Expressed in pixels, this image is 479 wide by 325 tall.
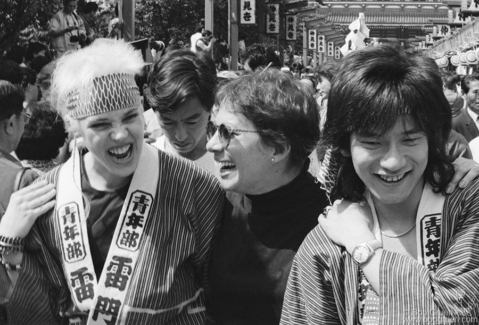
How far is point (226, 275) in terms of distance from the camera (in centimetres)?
276

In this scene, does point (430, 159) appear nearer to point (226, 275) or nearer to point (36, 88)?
point (226, 275)

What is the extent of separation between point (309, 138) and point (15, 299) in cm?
134

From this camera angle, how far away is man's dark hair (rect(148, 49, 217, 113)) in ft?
11.4

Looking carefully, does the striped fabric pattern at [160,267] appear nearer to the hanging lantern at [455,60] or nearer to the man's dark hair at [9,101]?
the man's dark hair at [9,101]

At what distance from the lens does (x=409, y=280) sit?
2.01m

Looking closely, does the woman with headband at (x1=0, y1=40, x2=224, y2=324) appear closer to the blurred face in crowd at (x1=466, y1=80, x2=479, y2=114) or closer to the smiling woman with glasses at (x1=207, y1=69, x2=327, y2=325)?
the smiling woman with glasses at (x1=207, y1=69, x2=327, y2=325)

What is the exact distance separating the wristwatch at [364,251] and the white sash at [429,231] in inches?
5.1

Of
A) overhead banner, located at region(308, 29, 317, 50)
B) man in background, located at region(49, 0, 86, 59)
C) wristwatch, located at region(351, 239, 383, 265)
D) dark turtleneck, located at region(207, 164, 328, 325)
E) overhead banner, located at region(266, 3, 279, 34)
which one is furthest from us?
overhead banner, located at region(308, 29, 317, 50)

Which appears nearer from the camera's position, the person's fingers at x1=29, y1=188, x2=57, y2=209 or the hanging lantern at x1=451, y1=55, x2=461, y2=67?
the person's fingers at x1=29, y1=188, x2=57, y2=209

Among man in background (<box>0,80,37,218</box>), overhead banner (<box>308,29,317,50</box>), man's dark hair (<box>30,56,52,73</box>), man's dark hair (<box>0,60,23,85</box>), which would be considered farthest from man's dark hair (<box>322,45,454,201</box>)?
overhead banner (<box>308,29,317,50</box>)

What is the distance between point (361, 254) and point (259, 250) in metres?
0.75

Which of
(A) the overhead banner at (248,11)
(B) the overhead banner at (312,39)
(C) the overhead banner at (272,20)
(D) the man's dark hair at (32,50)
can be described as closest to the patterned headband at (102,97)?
(D) the man's dark hair at (32,50)

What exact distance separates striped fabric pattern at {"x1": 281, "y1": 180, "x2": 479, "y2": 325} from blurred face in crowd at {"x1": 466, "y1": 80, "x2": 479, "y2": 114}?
6.62 m

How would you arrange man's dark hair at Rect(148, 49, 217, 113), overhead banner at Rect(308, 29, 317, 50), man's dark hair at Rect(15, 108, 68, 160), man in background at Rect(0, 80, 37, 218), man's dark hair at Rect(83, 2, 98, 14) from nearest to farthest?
man's dark hair at Rect(148, 49, 217, 113)
man in background at Rect(0, 80, 37, 218)
man's dark hair at Rect(15, 108, 68, 160)
man's dark hair at Rect(83, 2, 98, 14)
overhead banner at Rect(308, 29, 317, 50)
